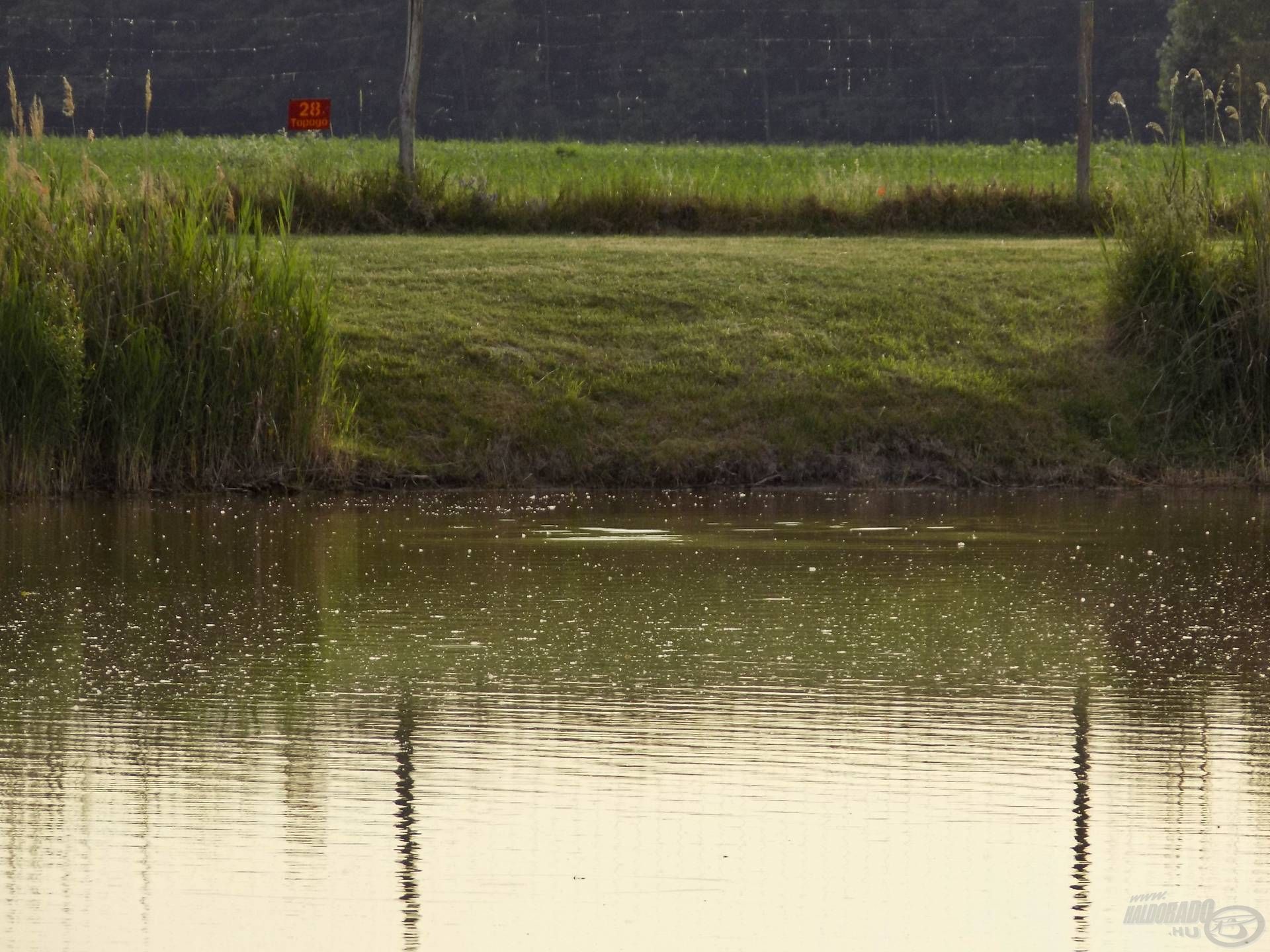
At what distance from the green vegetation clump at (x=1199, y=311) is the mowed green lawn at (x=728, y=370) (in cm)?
32

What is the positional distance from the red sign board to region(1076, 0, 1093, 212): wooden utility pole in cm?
913

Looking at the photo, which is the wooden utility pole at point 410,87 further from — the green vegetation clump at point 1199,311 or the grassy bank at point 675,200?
the green vegetation clump at point 1199,311

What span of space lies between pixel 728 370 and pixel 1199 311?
3600mm

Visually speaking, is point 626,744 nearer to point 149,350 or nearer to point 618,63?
point 149,350

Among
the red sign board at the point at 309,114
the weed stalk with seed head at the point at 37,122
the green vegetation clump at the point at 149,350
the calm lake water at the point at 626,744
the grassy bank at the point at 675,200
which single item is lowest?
the calm lake water at the point at 626,744

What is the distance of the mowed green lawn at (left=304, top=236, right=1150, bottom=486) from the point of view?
14.8 metres

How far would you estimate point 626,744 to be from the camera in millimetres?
6512

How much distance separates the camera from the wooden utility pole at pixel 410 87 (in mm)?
22484

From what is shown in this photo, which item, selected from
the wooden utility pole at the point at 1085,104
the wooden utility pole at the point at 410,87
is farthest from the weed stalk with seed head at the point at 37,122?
the wooden utility pole at the point at 1085,104

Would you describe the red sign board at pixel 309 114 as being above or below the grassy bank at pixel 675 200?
above

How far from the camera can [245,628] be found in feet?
28.5

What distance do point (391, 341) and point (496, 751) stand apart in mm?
9915

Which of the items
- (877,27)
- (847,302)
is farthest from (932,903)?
(877,27)

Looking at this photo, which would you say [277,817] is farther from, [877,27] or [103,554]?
[877,27]
